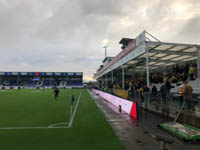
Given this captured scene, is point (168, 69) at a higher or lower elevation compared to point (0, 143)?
higher

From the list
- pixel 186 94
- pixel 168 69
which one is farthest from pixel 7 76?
pixel 186 94

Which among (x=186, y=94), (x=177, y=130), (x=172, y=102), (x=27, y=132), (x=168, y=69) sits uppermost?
(x=168, y=69)

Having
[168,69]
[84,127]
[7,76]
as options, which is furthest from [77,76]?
[84,127]

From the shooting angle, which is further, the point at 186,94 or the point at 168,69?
the point at 168,69

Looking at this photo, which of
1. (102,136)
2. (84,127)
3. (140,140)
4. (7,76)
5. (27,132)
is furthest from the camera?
(7,76)

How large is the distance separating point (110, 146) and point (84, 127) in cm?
239

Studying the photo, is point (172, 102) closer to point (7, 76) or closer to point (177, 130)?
point (177, 130)

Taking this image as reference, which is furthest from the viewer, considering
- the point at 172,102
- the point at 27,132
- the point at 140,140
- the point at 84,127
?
the point at 172,102

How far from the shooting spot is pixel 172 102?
7.66m

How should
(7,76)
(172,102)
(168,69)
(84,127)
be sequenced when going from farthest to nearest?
(7,76) < (168,69) < (172,102) < (84,127)

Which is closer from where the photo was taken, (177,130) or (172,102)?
(177,130)

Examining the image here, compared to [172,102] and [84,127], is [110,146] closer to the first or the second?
[84,127]

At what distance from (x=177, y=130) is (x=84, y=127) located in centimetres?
419

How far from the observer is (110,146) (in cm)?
460
